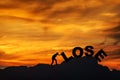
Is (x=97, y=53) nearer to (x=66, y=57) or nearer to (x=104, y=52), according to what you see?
(x=104, y=52)

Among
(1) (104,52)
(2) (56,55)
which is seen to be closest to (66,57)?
(2) (56,55)

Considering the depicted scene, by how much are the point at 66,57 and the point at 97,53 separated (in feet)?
26.2

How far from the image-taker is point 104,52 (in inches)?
3775

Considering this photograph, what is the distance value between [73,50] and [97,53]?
6.16 m

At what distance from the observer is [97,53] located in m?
95.4

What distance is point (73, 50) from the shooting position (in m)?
95.2

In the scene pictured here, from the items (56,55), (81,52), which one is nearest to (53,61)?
(56,55)

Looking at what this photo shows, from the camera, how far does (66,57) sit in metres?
96.2

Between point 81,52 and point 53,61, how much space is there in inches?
302

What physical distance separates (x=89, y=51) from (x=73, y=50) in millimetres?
4309

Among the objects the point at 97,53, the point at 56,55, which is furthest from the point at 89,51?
the point at 56,55

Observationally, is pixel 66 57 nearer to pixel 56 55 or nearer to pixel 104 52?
pixel 56 55

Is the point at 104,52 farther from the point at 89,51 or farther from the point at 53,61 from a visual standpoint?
the point at 53,61

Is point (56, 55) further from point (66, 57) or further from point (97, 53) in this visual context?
point (97, 53)
